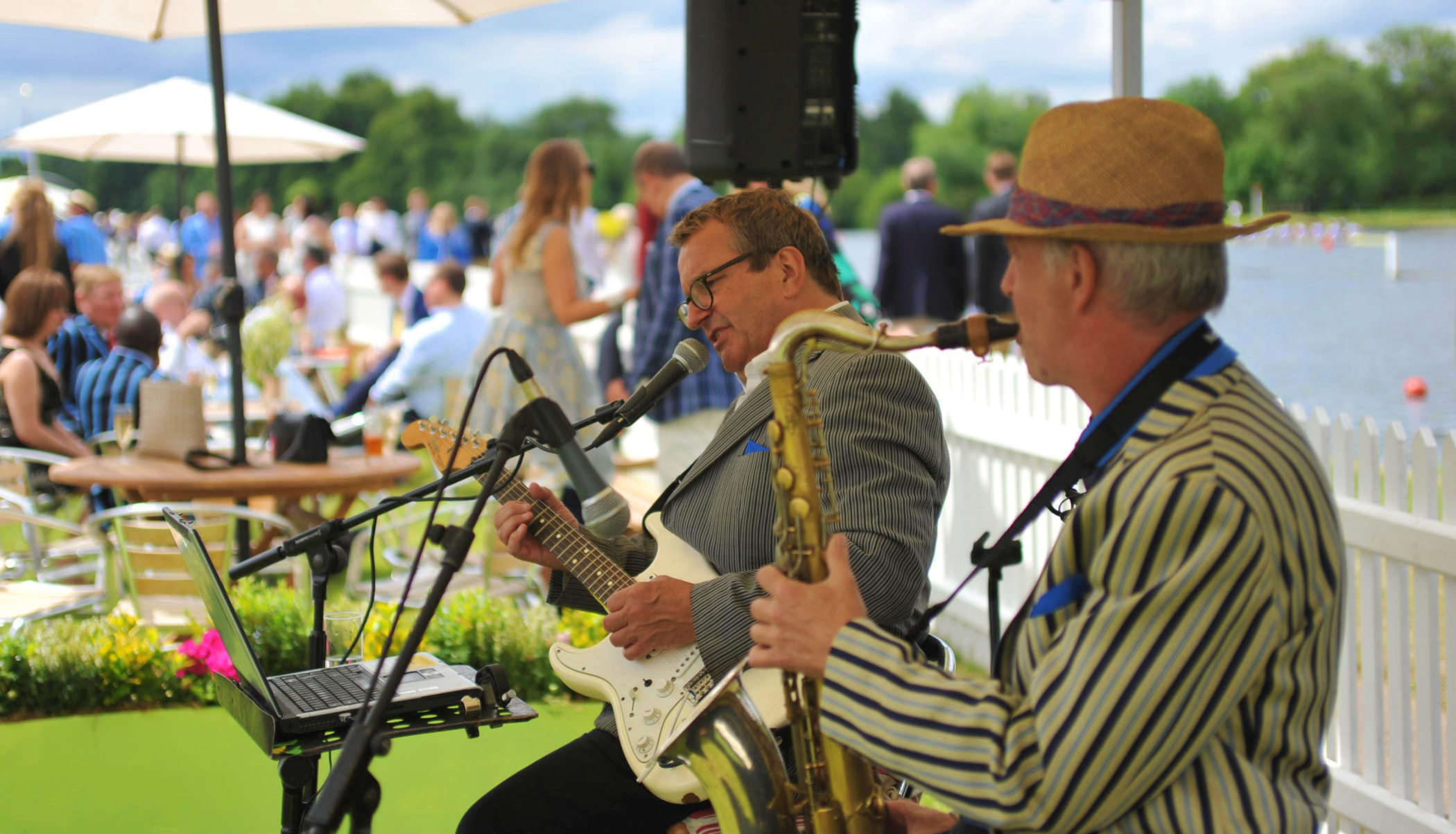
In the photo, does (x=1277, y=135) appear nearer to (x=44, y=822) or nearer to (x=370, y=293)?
(x=44, y=822)

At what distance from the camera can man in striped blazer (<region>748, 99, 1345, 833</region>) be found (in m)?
1.30

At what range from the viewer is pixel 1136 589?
133cm

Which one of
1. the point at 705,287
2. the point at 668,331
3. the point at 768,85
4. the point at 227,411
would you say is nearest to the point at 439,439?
the point at 705,287

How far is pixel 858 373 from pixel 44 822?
2813mm

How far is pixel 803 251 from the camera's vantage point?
2.55 meters

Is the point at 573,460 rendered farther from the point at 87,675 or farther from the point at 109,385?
the point at 109,385

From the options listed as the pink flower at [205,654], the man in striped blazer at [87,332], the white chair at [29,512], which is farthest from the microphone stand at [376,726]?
the man in striped blazer at [87,332]

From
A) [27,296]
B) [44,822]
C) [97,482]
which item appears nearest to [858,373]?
[44,822]

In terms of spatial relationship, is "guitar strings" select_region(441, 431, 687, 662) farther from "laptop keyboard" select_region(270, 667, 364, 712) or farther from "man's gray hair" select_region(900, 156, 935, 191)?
"man's gray hair" select_region(900, 156, 935, 191)

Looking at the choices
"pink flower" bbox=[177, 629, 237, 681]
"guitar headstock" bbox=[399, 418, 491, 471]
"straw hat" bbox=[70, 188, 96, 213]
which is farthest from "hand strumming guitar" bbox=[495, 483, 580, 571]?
"straw hat" bbox=[70, 188, 96, 213]

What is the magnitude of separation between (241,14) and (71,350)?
2.83m

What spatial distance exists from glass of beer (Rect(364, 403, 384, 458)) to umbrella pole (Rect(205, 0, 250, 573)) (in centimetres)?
85

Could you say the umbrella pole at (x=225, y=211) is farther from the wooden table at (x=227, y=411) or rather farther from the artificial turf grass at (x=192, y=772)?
the wooden table at (x=227, y=411)

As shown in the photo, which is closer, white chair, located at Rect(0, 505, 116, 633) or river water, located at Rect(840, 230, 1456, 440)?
white chair, located at Rect(0, 505, 116, 633)
